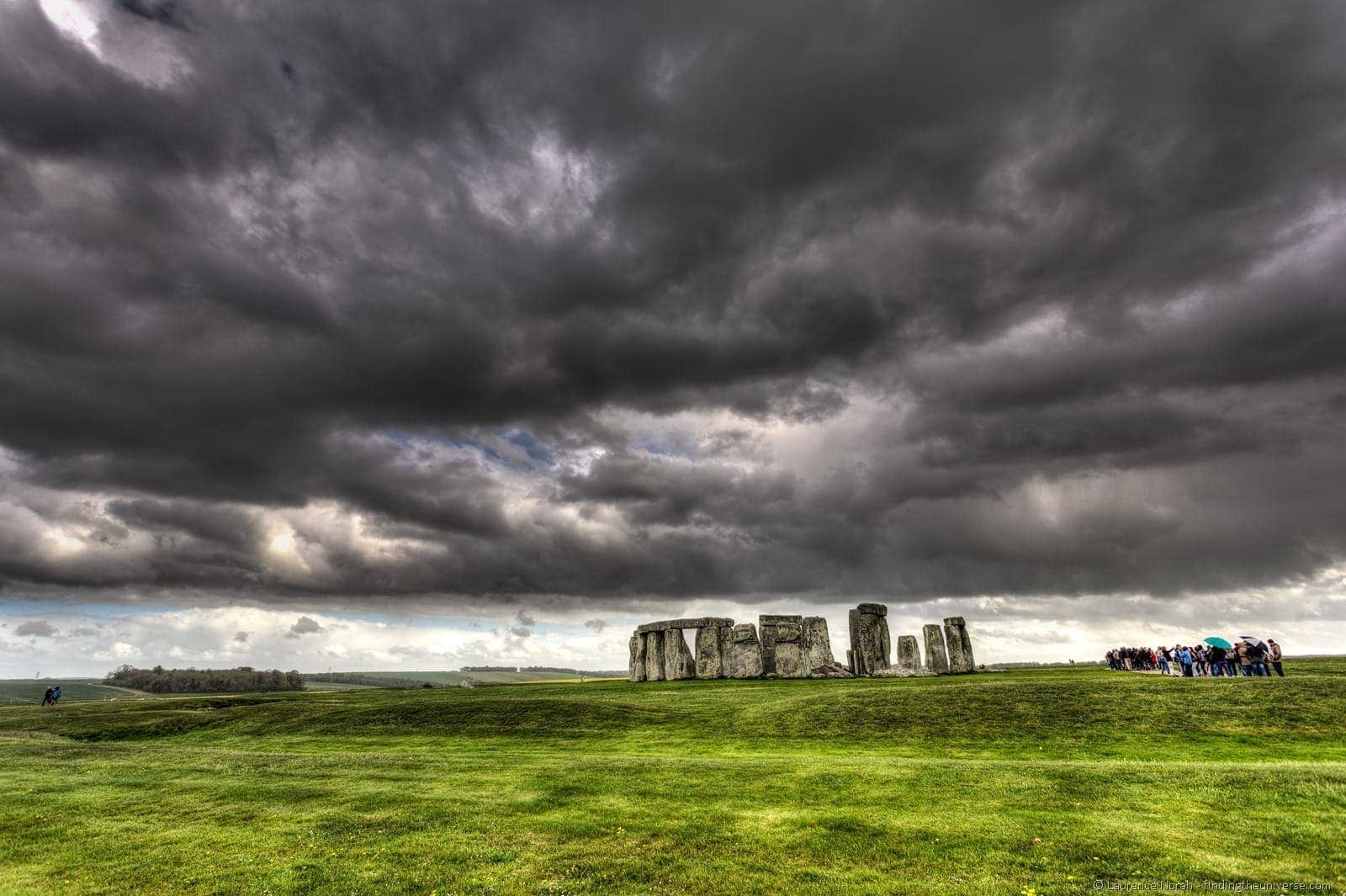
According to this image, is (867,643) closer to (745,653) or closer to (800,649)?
(800,649)

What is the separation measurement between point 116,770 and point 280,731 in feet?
34.1

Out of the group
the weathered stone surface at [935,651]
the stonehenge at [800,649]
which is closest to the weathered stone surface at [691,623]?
the stonehenge at [800,649]

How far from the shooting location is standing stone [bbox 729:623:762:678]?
161 feet

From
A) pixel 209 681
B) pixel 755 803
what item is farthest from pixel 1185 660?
pixel 209 681

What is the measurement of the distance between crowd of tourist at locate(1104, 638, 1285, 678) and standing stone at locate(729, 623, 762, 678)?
2429cm

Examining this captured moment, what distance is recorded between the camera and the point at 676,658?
52.5m

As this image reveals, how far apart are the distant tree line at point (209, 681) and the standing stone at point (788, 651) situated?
90.1 meters

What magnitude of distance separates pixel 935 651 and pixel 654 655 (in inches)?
846

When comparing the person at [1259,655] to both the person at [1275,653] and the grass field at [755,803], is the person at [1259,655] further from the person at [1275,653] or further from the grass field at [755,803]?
the grass field at [755,803]

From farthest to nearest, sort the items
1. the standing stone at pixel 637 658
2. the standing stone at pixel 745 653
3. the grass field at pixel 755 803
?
the standing stone at pixel 637 658 → the standing stone at pixel 745 653 → the grass field at pixel 755 803

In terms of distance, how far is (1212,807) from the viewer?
1284cm

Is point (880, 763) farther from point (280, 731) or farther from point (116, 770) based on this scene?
point (280, 731)

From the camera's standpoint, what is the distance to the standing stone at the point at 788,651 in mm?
48000

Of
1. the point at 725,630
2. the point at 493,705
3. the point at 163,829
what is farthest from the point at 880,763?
the point at 725,630
